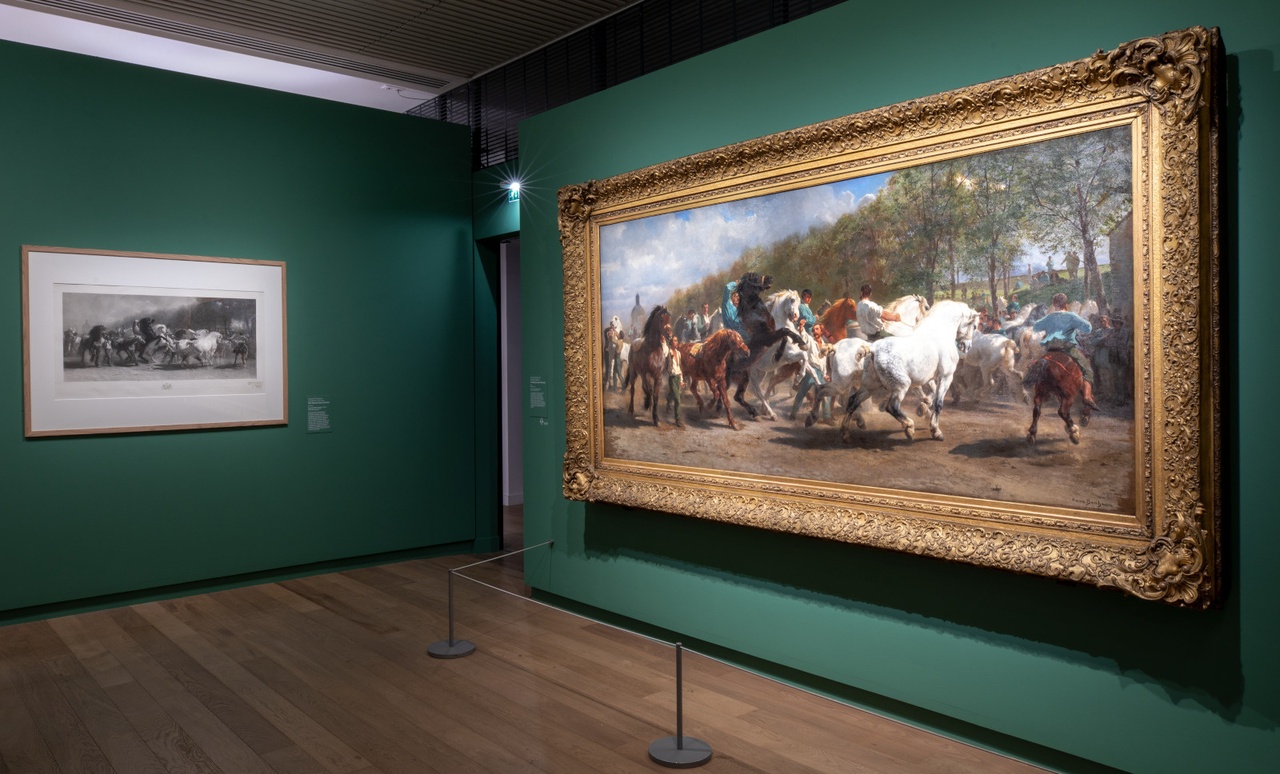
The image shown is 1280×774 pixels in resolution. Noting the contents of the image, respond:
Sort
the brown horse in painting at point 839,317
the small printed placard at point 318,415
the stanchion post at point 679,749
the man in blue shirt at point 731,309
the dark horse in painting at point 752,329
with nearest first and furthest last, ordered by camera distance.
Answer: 1. the stanchion post at point 679,749
2. the brown horse in painting at point 839,317
3. the dark horse in painting at point 752,329
4. the man in blue shirt at point 731,309
5. the small printed placard at point 318,415

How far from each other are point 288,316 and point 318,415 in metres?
1.09

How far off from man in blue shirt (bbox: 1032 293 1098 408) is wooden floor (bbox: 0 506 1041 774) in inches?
84.5

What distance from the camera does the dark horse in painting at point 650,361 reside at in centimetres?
684

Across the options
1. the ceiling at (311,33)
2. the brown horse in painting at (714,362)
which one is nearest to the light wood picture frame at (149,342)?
the ceiling at (311,33)

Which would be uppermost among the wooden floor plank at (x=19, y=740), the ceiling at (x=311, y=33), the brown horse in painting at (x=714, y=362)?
the ceiling at (x=311, y=33)

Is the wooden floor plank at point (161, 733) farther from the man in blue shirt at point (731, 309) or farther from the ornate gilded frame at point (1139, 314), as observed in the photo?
the man in blue shirt at point (731, 309)

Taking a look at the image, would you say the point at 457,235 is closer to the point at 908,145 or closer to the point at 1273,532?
the point at 908,145

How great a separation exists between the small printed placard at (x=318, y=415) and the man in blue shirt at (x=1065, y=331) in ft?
24.2

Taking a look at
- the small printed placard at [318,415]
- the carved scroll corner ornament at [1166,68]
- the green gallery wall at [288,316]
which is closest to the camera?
the carved scroll corner ornament at [1166,68]

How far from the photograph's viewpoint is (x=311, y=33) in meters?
9.73

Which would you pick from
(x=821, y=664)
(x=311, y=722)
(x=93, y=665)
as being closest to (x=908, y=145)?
(x=821, y=664)

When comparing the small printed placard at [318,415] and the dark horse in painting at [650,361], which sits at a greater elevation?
the dark horse in painting at [650,361]

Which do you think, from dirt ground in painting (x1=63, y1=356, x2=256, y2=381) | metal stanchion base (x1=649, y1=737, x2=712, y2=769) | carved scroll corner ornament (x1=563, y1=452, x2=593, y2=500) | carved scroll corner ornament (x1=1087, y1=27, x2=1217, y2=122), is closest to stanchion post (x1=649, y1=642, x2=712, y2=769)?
metal stanchion base (x1=649, y1=737, x2=712, y2=769)

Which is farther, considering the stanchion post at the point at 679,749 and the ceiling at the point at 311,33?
the ceiling at the point at 311,33
